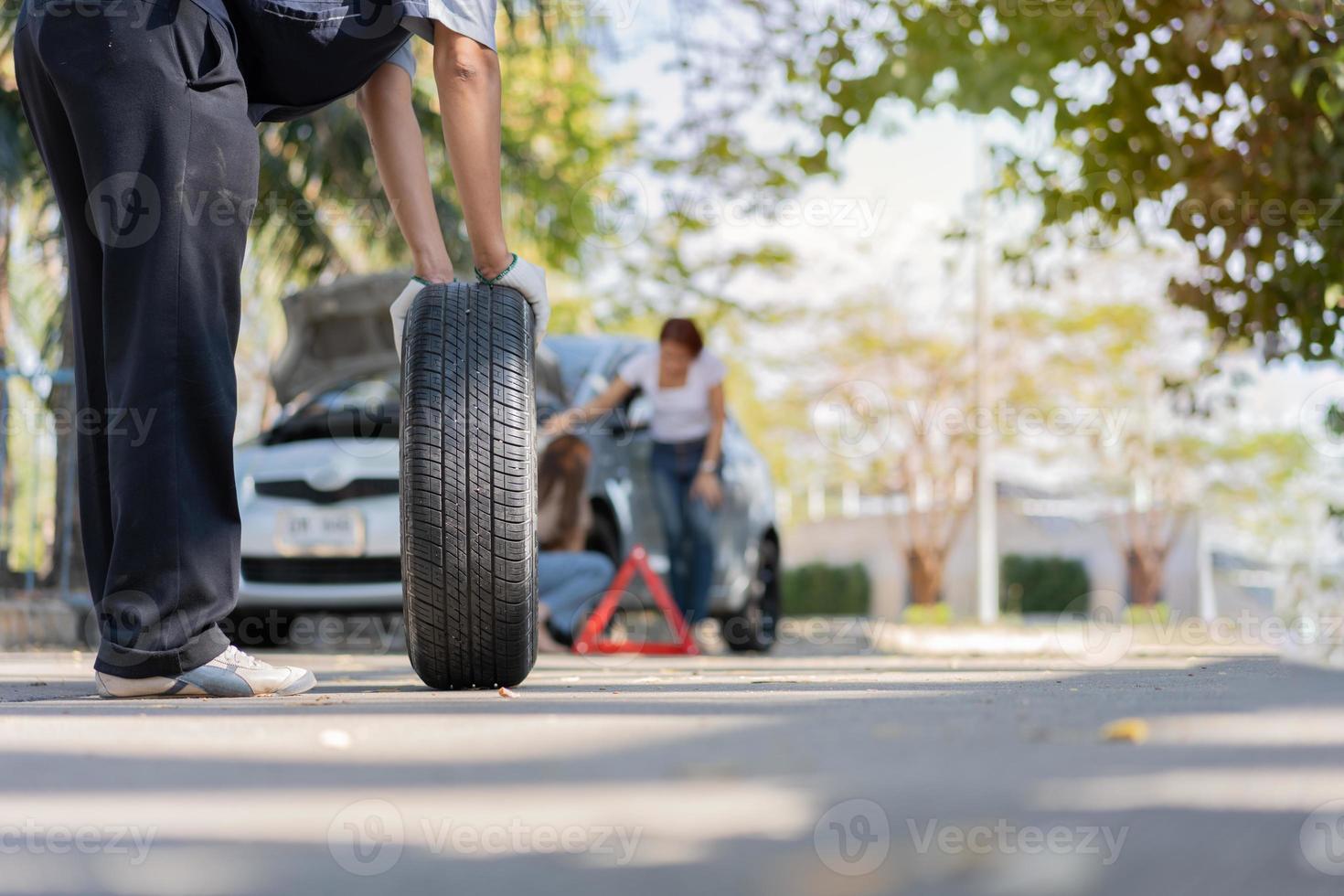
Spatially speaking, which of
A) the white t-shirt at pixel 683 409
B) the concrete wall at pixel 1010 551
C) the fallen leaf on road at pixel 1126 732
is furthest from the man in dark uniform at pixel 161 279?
the concrete wall at pixel 1010 551

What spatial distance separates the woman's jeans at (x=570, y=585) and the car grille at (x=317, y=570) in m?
0.73

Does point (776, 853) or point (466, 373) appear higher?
point (466, 373)

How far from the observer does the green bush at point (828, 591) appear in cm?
3759

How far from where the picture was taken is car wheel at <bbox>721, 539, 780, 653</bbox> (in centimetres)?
918

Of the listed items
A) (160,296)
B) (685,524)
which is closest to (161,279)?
(160,296)

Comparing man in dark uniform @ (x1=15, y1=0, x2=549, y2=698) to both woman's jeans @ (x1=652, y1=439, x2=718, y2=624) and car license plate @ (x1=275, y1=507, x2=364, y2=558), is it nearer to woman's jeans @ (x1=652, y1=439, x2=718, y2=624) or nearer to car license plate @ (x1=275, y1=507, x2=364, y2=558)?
car license plate @ (x1=275, y1=507, x2=364, y2=558)

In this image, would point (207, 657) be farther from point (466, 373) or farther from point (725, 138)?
point (725, 138)

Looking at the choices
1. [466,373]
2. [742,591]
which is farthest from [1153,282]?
[466,373]

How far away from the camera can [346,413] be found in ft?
24.9

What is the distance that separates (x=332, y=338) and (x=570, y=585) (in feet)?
6.22

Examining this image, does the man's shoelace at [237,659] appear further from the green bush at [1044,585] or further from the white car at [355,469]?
the green bush at [1044,585]

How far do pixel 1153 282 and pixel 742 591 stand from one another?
23916mm

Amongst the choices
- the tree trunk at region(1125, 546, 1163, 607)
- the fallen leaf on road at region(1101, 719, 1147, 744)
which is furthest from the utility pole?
the fallen leaf on road at region(1101, 719, 1147, 744)

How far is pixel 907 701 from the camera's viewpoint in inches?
93.6
